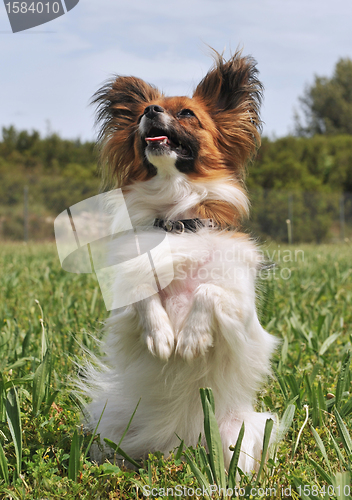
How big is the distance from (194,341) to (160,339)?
16cm

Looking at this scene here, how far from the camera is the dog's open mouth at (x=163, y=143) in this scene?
2793 mm

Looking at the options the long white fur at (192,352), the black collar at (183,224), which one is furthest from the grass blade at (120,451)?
the black collar at (183,224)

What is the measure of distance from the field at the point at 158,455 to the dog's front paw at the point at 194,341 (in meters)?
0.28

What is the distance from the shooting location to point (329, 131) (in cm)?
4391

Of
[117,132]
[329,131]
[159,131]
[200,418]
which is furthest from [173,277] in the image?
[329,131]

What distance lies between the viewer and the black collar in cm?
257

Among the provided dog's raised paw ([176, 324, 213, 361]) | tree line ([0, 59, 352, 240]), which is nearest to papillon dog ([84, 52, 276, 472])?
dog's raised paw ([176, 324, 213, 361])

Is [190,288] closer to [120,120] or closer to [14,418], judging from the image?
[14,418]

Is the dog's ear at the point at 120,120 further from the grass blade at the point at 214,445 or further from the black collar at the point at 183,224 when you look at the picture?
the grass blade at the point at 214,445

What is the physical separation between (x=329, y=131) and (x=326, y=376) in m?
44.5

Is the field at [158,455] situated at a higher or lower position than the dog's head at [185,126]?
lower

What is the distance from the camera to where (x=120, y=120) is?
3221 millimetres

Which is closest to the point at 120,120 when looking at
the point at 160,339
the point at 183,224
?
the point at 183,224

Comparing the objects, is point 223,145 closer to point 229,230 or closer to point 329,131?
point 229,230
